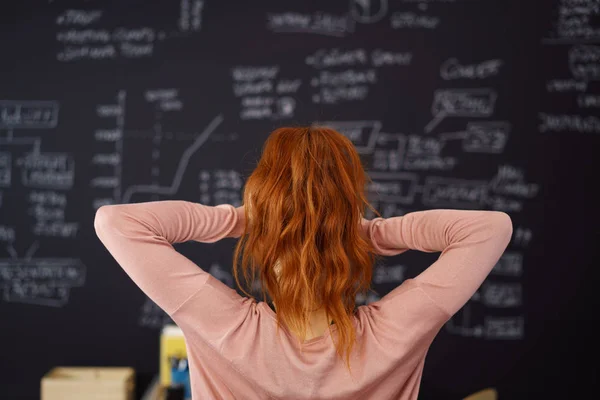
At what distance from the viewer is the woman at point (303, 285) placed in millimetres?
1091

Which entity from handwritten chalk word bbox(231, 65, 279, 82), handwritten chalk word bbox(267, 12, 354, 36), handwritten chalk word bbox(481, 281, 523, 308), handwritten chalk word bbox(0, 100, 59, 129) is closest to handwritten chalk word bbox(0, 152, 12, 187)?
handwritten chalk word bbox(0, 100, 59, 129)

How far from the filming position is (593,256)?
296cm

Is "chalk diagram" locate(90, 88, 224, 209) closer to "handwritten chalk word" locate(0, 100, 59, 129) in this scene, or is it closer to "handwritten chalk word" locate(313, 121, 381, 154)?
"handwritten chalk word" locate(0, 100, 59, 129)

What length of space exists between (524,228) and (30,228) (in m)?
2.40

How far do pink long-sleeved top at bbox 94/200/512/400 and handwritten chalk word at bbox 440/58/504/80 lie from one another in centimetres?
191

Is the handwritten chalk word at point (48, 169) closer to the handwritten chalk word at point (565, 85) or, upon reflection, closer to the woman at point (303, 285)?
the woman at point (303, 285)

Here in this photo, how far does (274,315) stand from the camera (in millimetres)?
1146

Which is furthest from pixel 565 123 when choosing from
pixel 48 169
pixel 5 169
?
pixel 5 169

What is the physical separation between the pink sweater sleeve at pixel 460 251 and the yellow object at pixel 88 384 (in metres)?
2.02

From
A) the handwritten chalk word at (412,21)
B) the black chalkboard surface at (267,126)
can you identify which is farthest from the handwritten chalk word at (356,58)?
the handwritten chalk word at (412,21)

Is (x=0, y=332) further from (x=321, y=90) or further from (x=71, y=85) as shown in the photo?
(x=321, y=90)

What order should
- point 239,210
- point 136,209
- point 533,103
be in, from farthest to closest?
1. point 533,103
2. point 239,210
3. point 136,209

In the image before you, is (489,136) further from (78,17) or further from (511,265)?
(78,17)

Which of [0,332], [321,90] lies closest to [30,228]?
[0,332]
